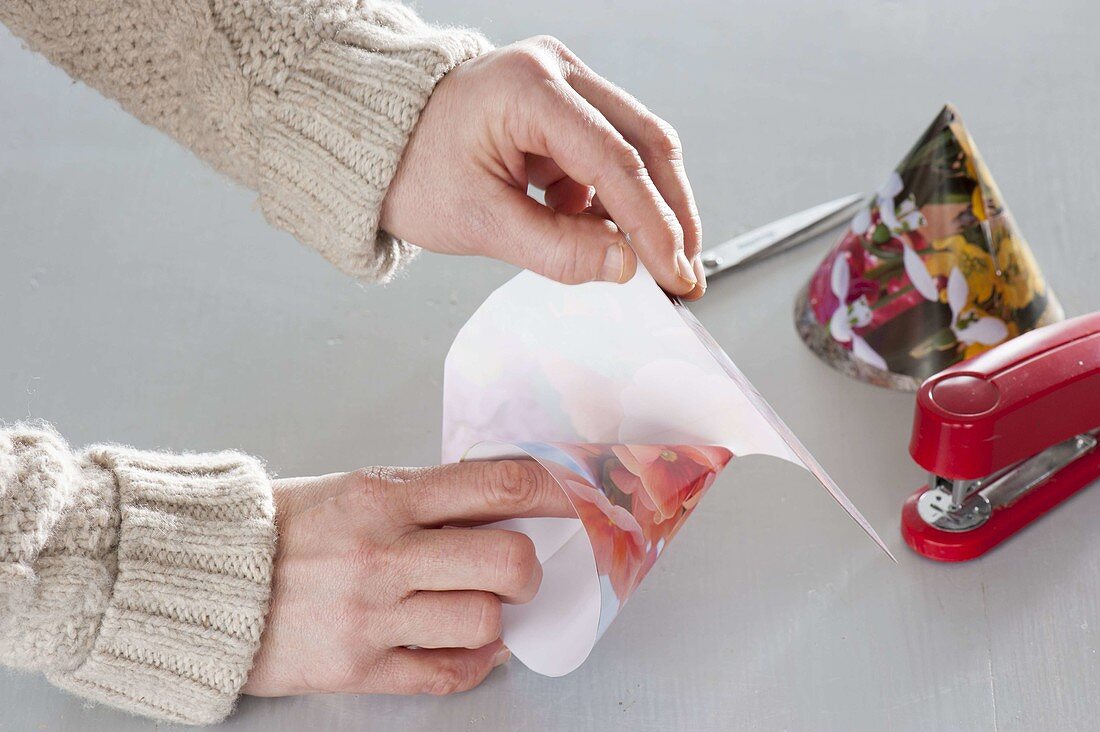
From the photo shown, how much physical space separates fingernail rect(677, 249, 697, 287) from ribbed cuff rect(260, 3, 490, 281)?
184 mm

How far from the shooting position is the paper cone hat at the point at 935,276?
83 cm

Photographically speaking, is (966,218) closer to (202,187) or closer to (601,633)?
(601,633)

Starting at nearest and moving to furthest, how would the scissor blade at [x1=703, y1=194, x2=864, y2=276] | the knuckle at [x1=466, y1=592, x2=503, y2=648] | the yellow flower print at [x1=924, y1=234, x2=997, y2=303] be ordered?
the knuckle at [x1=466, y1=592, x2=503, y2=648] < the yellow flower print at [x1=924, y1=234, x2=997, y2=303] < the scissor blade at [x1=703, y1=194, x2=864, y2=276]

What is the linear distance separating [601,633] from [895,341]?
0.33 meters

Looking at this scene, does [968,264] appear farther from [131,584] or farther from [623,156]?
[131,584]

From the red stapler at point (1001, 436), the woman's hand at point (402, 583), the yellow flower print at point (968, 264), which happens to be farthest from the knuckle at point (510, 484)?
the yellow flower print at point (968, 264)

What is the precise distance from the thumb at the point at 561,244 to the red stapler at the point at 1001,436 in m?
0.21

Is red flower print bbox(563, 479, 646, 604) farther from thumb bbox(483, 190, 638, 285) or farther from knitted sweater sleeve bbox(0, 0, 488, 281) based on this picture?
knitted sweater sleeve bbox(0, 0, 488, 281)

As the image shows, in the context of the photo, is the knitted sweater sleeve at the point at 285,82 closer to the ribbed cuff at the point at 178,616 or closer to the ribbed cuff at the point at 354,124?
the ribbed cuff at the point at 354,124

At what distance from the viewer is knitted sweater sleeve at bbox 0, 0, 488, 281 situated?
74 centimetres

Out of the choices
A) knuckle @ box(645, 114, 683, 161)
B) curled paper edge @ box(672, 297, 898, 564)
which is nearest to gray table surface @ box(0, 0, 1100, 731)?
curled paper edge @ box(672, 297, 898, 564)

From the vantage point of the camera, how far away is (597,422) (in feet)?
2.24

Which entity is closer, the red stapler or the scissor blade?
the red stapler

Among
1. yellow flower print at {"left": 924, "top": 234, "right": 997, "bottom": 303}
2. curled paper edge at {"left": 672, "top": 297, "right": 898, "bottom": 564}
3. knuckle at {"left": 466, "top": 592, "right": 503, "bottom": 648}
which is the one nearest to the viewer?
curled paper edge at {"left": 672, "top": 297, "right": 898, "bottom": 564}
